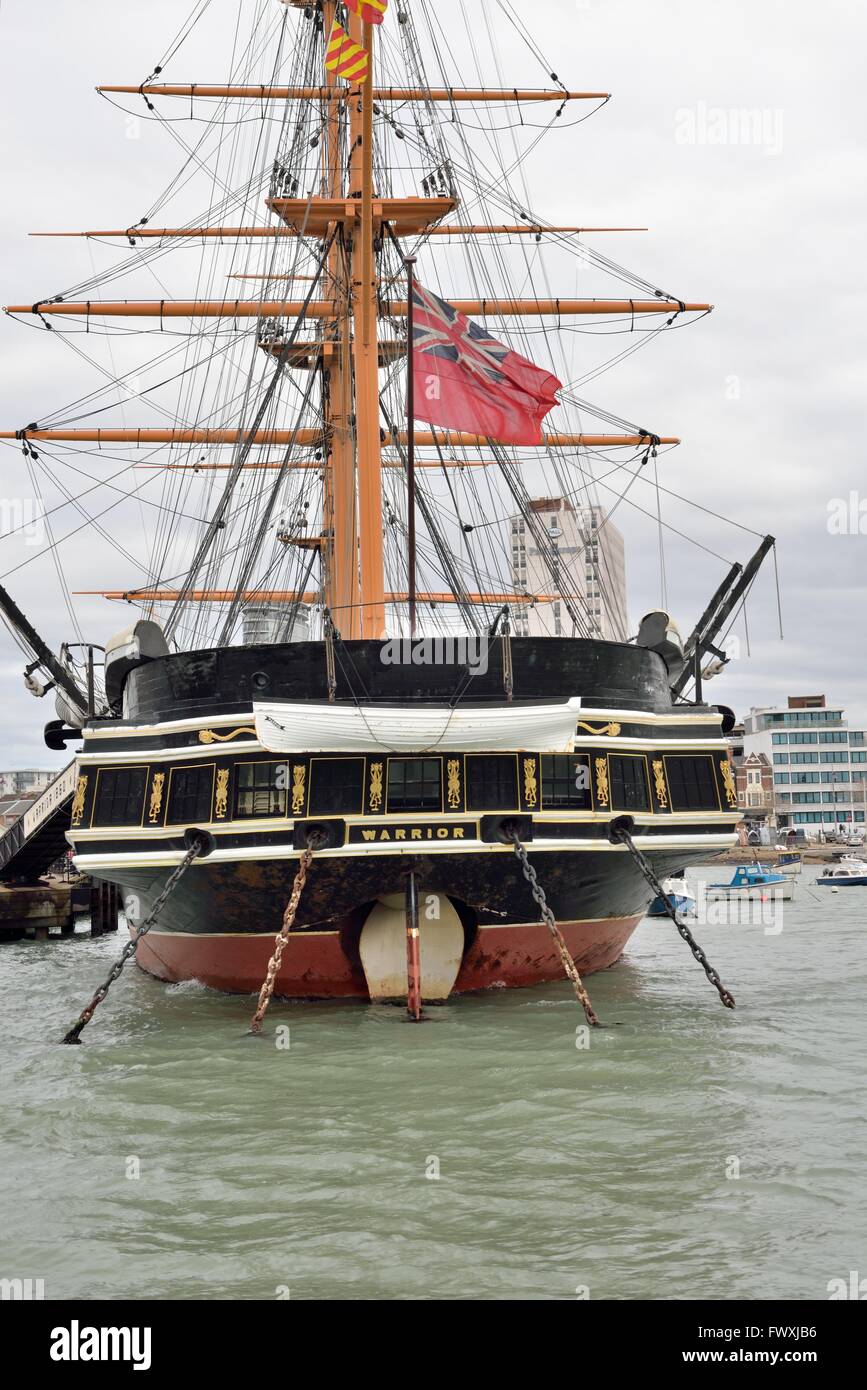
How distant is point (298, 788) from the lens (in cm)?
1789

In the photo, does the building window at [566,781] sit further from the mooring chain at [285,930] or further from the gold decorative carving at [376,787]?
the mooring chain at [285,930]

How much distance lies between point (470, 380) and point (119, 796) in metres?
8.42

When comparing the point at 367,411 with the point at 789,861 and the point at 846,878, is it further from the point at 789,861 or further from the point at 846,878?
the point at 789,861

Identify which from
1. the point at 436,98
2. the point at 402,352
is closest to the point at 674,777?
the point at 402,352

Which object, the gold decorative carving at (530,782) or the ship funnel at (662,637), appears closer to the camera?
the gold decorative carving at (530,782)

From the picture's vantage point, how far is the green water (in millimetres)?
8438

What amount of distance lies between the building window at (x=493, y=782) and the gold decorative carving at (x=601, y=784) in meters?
1.35

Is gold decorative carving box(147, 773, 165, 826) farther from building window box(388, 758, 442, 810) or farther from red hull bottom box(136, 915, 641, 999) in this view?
building window box(388, 758, 442, 810)

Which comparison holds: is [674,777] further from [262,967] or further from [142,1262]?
[142,1262]

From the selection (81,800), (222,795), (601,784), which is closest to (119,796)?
(81,800)

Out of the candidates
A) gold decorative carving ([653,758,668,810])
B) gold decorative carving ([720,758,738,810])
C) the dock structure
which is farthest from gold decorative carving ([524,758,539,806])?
the dock structure

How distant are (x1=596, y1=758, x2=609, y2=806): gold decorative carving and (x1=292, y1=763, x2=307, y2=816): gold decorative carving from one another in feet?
14.3

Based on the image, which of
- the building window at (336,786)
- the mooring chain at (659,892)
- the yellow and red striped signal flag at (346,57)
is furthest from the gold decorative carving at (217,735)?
the yellow and red striped signal flag at (346,57)

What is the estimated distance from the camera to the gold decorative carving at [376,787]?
17812 millimetres
